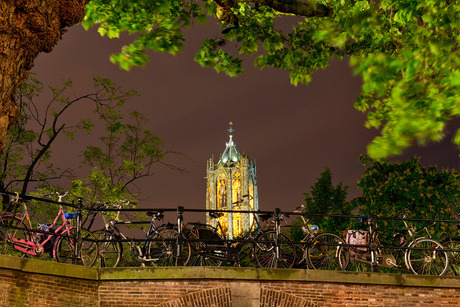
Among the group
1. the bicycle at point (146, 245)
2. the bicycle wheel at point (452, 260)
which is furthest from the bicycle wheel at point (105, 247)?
the bicycle wheel at point (452, 260)

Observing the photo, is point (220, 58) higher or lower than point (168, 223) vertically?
higher

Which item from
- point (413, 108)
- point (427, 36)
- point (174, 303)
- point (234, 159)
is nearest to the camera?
point (413, 108)

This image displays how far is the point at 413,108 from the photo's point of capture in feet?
14.6

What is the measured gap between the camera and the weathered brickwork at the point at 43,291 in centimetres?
816

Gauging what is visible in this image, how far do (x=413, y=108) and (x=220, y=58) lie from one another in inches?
155

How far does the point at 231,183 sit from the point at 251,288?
300ft

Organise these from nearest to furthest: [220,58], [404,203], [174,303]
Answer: [220,58] → [174,303] → [404,203]

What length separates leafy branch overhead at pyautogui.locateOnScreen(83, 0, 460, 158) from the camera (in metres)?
4.46

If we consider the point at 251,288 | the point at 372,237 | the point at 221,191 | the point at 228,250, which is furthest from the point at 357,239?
the point at 221,191

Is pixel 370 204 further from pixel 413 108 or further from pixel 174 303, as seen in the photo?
pixel 413 108

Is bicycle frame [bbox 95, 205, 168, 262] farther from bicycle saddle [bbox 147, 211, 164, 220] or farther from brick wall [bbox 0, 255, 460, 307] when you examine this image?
brick wall [bbox 0, 255, 460, 307]

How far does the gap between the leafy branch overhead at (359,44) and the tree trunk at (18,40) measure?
7.71 ft

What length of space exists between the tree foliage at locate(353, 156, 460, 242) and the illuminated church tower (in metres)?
71.8

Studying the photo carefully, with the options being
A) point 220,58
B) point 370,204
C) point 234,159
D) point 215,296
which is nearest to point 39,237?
point 215,296
